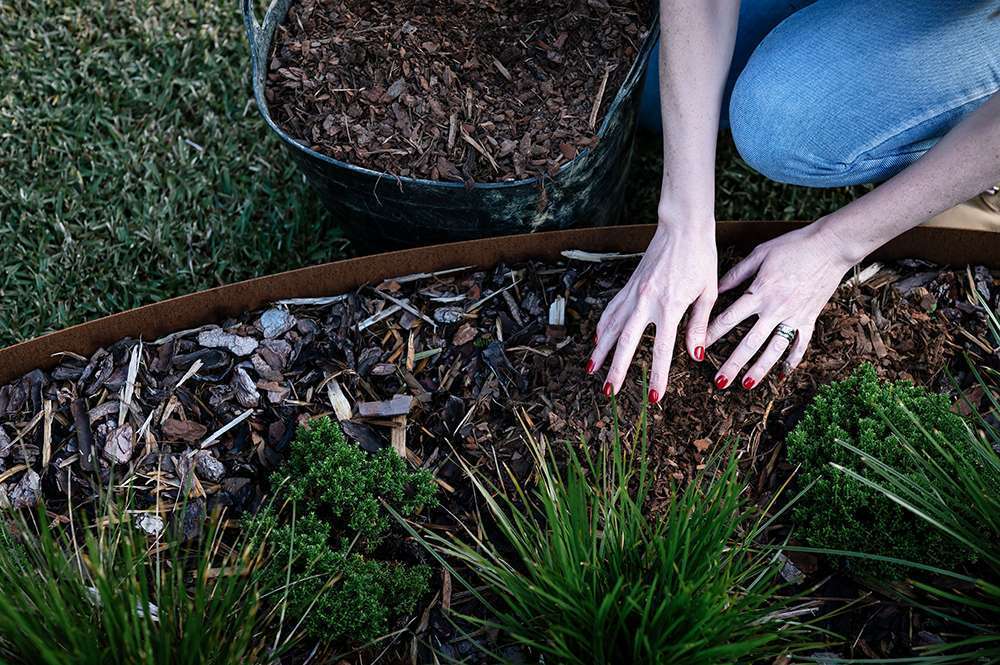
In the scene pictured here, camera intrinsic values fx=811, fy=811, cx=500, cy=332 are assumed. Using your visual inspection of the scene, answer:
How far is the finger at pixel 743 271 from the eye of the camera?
1.59 meters

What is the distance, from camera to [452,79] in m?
1.74

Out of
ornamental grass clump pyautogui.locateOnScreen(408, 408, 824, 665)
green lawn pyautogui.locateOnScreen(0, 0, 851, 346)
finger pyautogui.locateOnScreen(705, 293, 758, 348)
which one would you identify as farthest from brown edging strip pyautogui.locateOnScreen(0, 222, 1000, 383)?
ornamental grass clump pyautogui.locateOnScreen(408, 408, 824, 665)

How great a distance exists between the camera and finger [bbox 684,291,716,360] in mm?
1520

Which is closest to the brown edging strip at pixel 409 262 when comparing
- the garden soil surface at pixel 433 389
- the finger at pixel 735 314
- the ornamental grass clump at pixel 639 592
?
the garden soil surface at pixel 433 389

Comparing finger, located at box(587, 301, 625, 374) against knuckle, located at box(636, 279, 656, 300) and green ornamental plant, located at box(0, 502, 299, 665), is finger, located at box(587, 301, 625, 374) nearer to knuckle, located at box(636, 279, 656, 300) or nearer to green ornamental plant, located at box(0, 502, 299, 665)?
knuckle, located at box(636, 279, 656, 300)

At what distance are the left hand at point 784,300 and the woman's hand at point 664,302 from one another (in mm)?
59

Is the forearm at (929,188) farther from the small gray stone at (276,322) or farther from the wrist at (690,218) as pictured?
the small gray stone at (276,322)

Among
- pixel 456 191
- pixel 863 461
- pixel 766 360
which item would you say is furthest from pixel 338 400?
pixel 863 461

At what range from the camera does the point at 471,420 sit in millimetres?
1563

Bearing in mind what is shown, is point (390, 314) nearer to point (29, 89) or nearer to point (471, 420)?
point (471, 420)

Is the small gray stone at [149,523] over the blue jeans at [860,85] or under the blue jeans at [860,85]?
under

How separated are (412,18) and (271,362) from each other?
2.67 ft

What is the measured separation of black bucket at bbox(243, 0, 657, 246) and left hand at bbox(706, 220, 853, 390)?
0.41m

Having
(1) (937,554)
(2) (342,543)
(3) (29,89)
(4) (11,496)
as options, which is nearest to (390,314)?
(2) (342,543)
